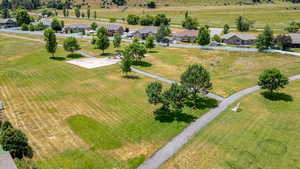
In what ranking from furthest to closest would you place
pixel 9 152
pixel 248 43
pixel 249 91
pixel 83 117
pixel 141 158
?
pixel 248 43 → pixel 249 91 → pixel 83 117 → pixel 141 158 → pixel 9 152

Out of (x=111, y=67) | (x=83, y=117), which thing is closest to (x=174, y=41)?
(x=111, y=67)

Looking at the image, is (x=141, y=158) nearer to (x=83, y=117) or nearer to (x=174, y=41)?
(x=83, y=117)

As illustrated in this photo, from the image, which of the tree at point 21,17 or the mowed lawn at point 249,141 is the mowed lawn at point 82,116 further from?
the tree at point 21,17

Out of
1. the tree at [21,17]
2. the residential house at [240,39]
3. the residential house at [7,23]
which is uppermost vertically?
the tree at [21,17]

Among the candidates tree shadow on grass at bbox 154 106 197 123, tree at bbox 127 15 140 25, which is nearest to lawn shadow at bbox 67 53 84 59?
tree shadow on grass at bbox 154 106 197 123

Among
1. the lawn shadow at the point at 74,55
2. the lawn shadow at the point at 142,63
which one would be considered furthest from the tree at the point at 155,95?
the lawn shadow at the point at 74,55

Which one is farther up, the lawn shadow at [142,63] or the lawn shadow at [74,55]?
the lawn shadow at [74,55]

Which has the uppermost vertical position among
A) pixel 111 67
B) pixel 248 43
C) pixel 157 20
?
pixel 157 20

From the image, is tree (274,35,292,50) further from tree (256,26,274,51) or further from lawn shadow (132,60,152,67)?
lawn shadow (132,60,152,67)
